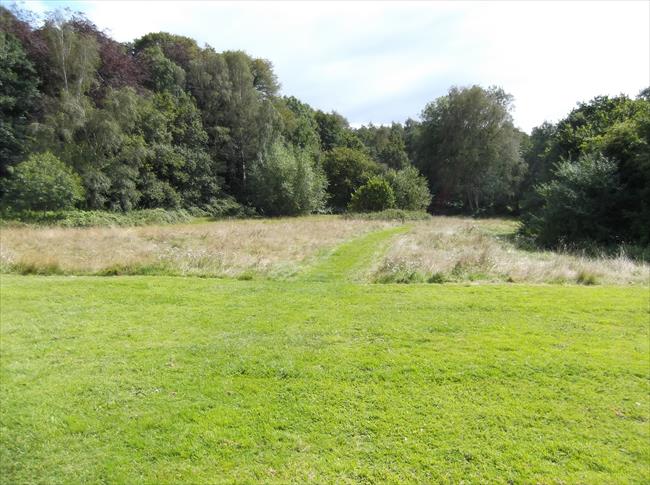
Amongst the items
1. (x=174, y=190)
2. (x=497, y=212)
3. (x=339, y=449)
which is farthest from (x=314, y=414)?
(x=497, y=212)

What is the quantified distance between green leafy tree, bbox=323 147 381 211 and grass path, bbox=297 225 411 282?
1386 inches

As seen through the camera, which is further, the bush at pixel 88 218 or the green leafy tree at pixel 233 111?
the green leafy tree at pixel 233 111

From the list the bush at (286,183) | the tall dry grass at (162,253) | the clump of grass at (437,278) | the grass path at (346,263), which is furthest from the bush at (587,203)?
the bush at (286,183)

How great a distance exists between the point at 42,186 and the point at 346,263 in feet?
76.4

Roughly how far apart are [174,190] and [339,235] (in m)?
25.7

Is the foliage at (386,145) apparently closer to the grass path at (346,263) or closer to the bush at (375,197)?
the bush at (375,197)

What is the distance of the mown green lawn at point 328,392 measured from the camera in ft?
11.5

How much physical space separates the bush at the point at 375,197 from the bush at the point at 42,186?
27412mm

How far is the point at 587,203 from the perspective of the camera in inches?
753

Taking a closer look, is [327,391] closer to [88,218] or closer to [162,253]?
[162,253]

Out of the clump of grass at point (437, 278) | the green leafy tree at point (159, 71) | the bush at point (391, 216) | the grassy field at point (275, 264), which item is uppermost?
the green leafy tree at point (159, 71)

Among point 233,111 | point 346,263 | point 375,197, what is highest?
point 233,111

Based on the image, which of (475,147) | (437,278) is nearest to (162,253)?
(437,278)

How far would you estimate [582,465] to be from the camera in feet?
11.3
